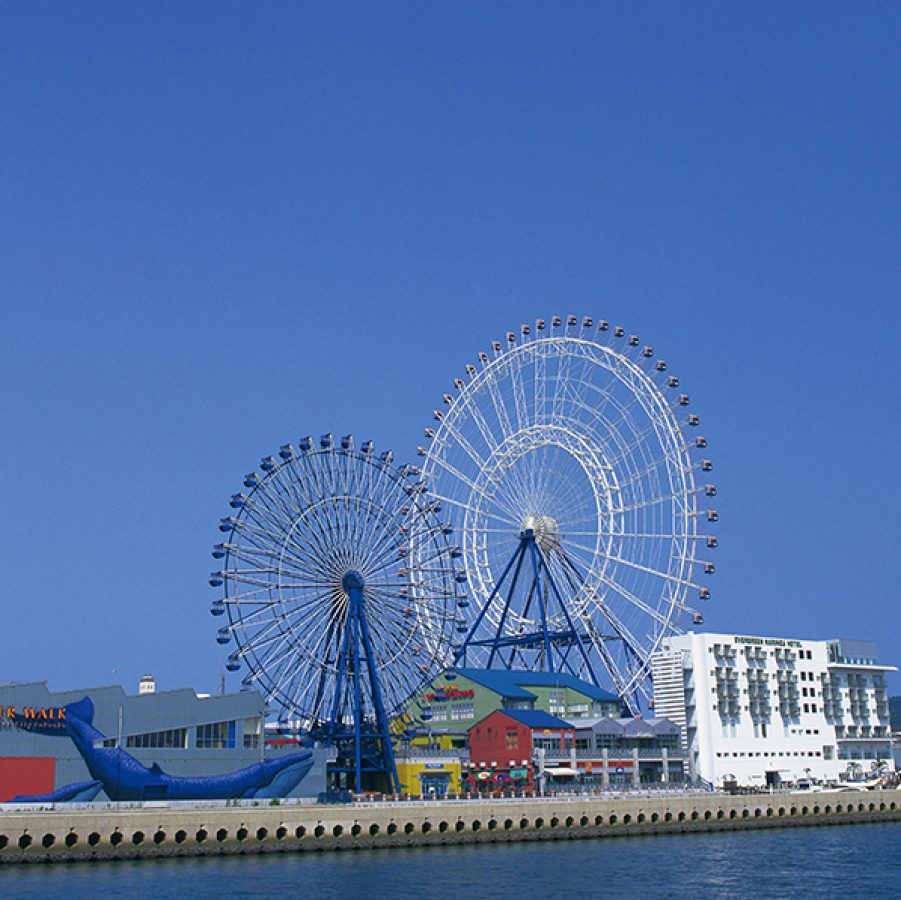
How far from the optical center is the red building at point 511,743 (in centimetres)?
10644

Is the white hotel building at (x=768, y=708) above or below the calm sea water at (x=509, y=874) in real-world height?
above

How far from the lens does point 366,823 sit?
8069 centimetres

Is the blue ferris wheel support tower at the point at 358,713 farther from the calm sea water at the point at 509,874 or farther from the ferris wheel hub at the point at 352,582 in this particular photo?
the calm sea water at the point at 509,874

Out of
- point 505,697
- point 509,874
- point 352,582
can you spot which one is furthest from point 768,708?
point 509,874

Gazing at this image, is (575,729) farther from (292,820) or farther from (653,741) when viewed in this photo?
(292,820)

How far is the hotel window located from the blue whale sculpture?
2082 mm

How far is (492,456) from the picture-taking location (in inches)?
4751

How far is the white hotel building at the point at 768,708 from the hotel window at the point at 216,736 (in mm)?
49543

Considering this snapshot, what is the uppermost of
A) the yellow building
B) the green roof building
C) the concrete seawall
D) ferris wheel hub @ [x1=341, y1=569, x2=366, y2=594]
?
ferris wheel hub @ [x1=341, y1=569, x2=366, y2=594]

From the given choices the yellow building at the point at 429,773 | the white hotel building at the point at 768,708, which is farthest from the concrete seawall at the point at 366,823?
the white hotel building at the point at 768,708

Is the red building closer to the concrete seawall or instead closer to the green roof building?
the green roof building

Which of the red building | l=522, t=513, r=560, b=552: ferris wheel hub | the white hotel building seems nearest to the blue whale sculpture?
the red building

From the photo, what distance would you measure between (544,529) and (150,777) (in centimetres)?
4886

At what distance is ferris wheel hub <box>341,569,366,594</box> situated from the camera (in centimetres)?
9488
